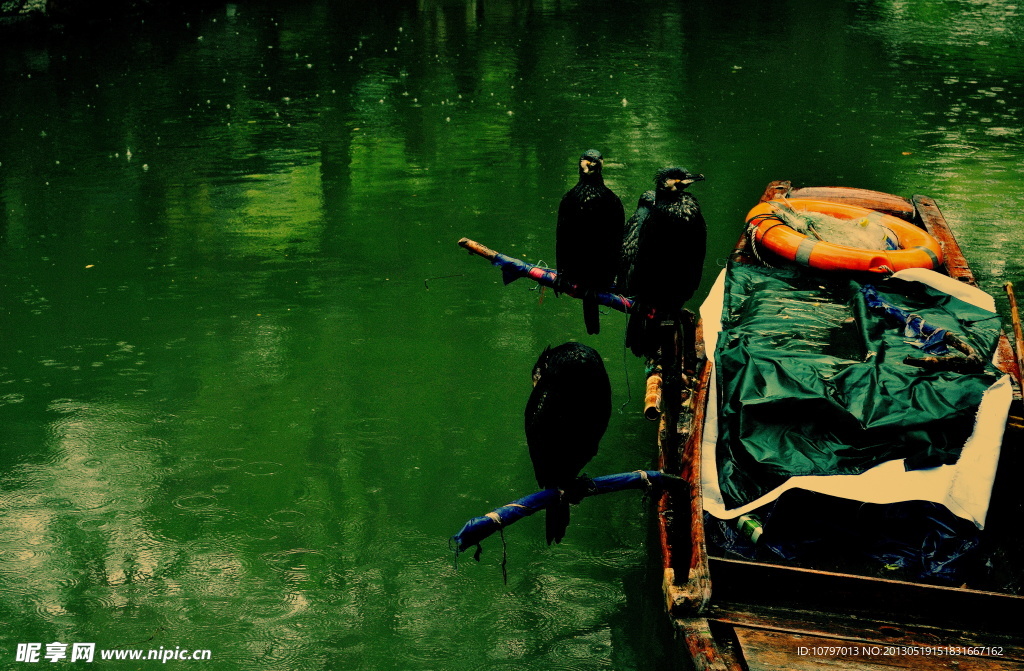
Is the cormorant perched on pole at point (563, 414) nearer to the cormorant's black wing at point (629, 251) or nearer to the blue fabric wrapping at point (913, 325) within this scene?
the cormorant's black wing at point (629, 251)

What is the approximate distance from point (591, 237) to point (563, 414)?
0.98m

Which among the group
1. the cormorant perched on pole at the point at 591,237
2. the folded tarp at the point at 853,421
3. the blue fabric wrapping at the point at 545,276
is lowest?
the folded tarp at the point at 853,421

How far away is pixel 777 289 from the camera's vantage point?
199 inches

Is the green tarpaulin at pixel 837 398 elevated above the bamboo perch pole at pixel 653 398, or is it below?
below

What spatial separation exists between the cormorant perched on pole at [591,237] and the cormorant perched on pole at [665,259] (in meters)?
0.13

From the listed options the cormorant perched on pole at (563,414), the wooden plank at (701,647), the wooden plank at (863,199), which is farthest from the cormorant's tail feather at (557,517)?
the wooden plank at (863,199)

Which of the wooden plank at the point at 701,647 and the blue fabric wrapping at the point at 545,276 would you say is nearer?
the wooden plank at the point at 701,647

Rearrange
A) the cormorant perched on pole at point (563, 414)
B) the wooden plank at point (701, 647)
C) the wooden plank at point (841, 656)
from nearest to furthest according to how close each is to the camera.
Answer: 1. the cormorant perched on pole at point (563, 414)
2. the wooden plank at point (701, 647)
3. the wooden plank at point (841, 656)

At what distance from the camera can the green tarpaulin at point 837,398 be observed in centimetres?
370

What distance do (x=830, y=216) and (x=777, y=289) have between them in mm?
1221

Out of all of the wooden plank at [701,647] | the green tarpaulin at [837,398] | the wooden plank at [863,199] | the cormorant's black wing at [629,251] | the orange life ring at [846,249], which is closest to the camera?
the wooden plank at [701,647]

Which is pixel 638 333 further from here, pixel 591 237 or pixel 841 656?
pixel 841 656

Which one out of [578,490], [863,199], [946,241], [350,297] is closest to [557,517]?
[578,490]

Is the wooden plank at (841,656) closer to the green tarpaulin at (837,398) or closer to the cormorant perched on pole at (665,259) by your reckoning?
the green tarpaulin at (837,398)
